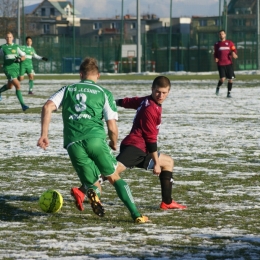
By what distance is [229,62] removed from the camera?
2572cm

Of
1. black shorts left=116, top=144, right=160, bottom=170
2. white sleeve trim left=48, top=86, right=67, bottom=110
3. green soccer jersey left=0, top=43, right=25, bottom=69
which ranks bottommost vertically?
black shorts left=116, top=144, right=160, bottom=170

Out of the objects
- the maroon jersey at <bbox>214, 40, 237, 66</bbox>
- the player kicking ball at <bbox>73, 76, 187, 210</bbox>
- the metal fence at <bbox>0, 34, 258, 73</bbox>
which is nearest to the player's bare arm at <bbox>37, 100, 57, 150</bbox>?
the player kicking ball at <bbox>73, 76, 187, 210</bbox>

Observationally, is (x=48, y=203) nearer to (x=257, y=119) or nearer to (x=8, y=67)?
(x=257, y=119)

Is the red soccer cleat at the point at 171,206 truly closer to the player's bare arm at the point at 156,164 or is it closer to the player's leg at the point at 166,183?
the player's leg at the point at 166,183

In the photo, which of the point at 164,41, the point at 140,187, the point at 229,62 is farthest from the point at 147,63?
the point at 140,187

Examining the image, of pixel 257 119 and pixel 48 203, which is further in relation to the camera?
pixel 257 119

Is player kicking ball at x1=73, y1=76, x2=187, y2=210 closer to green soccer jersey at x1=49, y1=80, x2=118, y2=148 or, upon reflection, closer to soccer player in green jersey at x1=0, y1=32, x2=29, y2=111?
green soccer jersey at x1=49, y1=80, x2=118, y2=148

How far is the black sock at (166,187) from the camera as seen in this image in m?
7.89

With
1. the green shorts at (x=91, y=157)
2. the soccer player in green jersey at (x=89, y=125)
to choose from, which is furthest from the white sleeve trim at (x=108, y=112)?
the green shorts at (x=91, y=157)

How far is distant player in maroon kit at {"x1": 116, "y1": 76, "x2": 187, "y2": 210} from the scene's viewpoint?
747 cm

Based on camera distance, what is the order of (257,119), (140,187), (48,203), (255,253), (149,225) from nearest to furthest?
(255,253) < (149,225) < (48,203) < (140,187) < (257,119)

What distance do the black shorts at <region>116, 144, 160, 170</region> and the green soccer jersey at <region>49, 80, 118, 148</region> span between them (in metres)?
0.58

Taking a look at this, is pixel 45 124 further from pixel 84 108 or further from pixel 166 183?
pixel 166 183

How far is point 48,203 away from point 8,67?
46.0 feet
